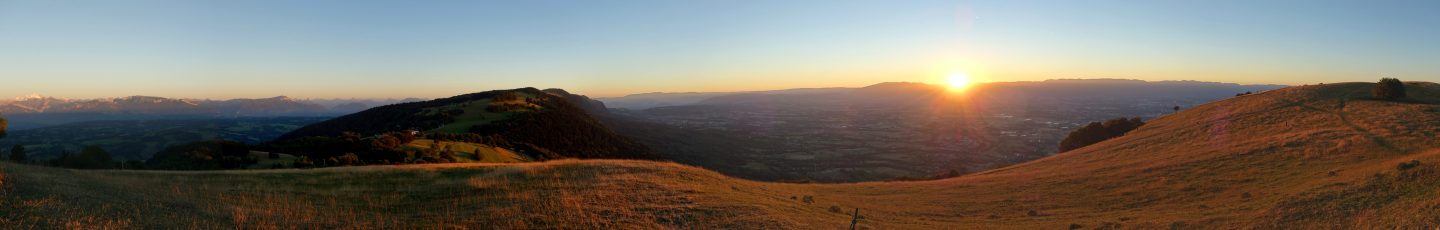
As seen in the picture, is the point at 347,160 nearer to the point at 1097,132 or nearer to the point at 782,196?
the point at 782,196

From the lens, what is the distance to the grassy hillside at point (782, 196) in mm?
15016

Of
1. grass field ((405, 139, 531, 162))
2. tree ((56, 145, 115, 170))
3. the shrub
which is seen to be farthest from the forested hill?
the shrub

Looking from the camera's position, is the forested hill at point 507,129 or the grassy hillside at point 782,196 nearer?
the grassy hillside at point 782,196

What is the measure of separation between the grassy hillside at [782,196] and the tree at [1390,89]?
1521 centimetres

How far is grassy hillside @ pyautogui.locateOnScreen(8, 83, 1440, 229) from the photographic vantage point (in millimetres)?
15016

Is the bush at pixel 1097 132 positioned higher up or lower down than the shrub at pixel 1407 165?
lower down

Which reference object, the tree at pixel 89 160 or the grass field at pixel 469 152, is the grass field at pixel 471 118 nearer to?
the grass field at pixel 469 152

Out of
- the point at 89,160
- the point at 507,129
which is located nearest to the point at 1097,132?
the point at 507,129

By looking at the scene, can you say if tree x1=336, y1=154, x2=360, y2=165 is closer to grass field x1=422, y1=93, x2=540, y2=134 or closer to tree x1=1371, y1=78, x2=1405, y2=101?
grass field x1=422, y1=93, x2=540, y2=134

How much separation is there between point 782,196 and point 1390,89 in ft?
184

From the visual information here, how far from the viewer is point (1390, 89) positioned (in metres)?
47.7

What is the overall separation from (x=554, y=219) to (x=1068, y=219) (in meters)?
18.2

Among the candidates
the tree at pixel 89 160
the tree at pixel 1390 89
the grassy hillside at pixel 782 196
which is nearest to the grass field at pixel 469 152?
the tree at pixel 89 160

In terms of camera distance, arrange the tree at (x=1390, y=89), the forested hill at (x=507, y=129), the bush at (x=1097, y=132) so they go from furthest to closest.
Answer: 1. the forested hill at (x=507, y=129)
2. the bush at (x=1097, y=132)
3. the tree at (x=1390, y=89)
